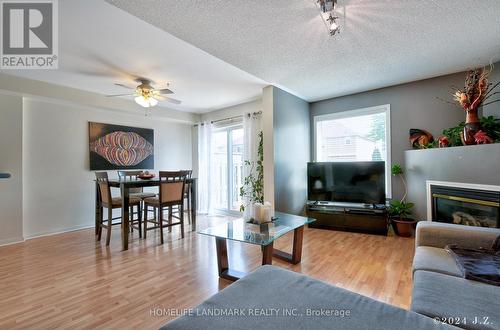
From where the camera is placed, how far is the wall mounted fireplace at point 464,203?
2219 mm

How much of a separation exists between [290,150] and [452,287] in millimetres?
2871

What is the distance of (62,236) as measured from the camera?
3.49 meters

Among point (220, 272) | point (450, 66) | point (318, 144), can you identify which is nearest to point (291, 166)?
point (318, 144)

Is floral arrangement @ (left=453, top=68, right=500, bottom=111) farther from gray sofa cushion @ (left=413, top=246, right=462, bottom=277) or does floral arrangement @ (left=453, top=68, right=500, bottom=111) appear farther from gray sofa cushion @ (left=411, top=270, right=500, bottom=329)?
gray sofa cushion @ (left=411, top=270, right=500, bottom=329)

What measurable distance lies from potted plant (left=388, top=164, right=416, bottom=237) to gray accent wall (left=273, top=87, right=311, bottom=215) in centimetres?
143

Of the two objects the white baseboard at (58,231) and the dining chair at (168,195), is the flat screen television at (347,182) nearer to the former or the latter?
the dining chair at (168,195)

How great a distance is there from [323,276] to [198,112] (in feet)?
14.8

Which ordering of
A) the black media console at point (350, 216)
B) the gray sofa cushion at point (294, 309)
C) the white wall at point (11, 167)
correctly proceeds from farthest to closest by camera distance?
the black media console at point (350, 216) → the white wall at point (11, 167) → the gray sofa cushion at point (294, 309)

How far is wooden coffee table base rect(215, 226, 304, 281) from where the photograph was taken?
1.96 meters

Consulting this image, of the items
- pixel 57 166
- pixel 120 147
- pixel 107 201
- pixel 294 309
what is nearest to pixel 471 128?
pixel 294 309

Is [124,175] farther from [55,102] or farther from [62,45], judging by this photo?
[62,45]

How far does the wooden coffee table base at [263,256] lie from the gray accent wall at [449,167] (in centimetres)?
193

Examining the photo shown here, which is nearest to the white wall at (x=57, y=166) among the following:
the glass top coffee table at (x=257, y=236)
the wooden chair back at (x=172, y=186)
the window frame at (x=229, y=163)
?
the wooden chair back at (x=172, y=186)

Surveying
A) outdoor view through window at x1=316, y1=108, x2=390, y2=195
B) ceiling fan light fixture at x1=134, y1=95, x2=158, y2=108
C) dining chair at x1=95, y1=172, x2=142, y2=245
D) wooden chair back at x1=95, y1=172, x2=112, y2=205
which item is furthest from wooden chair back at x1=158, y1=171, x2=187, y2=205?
outdoor view through window at x1=316, y1=108, x2=390, y2=195
